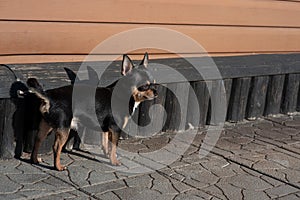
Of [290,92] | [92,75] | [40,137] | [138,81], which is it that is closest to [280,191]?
[138,81]

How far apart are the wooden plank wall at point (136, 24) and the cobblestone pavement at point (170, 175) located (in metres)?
1.12

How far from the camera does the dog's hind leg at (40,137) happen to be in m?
5.53

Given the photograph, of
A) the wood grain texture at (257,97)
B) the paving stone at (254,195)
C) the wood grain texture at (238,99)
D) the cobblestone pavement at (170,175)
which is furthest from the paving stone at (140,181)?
the wood grain texture at (257,97)

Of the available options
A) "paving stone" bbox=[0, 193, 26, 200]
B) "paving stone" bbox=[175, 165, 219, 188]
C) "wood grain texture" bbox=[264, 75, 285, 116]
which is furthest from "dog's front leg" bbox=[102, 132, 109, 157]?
"wood grain texture" bbox=[264, 75, 285, 116]

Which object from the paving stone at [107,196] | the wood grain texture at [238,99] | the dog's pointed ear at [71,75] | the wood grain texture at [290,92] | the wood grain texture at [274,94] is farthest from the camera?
the wood grain texture at [290,92]

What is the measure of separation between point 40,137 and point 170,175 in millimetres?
1284

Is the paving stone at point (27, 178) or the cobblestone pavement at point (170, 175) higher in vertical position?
the cobblestone pavement at point (170, 175)

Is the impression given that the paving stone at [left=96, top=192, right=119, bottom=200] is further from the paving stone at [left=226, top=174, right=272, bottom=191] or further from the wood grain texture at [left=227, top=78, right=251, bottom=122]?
the wood grain texture at [left=227, top=78, right=251, bottom=122]

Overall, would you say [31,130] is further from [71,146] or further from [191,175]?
[191,175]

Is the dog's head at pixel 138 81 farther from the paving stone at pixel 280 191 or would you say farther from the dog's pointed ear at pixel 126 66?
the paving stone at pixel 280 191

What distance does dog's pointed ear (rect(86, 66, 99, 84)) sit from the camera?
601cm

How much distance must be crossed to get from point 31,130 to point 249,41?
365 centimetres

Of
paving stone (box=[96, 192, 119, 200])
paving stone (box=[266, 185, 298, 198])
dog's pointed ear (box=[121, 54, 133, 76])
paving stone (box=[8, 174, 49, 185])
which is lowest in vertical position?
paving stone (box=[96, 192, 119, 200])

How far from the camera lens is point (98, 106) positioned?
5586 mm
